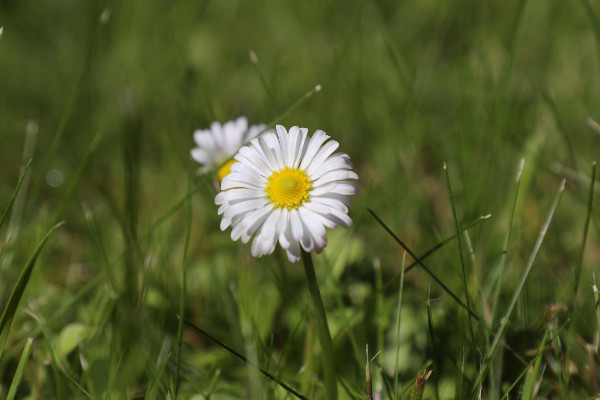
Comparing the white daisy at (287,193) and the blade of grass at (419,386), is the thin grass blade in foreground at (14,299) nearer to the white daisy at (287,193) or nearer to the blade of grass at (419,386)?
the white daisy at (287,193)

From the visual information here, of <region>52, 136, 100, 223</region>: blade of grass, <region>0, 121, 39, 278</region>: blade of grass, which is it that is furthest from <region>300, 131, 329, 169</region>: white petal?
<region>0, 121, 39, 278</region>: blade of grass

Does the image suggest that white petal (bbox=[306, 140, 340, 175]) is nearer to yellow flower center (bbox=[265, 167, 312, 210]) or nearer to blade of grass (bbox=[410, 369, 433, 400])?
yellow flower center (bbox=[265, 167, 312, 210])

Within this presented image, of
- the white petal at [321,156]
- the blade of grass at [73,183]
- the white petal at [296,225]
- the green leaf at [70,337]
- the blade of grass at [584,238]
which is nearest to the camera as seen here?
the white petal at [296,225]

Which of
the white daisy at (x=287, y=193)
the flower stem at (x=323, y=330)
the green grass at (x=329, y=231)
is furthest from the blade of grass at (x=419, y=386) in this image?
the white daisy at (x=287, y=193)

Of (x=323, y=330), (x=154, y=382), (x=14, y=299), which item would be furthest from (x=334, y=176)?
(x=14, y=299)

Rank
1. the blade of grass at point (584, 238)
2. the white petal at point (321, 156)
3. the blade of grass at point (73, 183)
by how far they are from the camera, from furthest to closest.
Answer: the blade of grass at point (73, 183), the blade of grass at point (584, 238), the white petal at point (321, 156)

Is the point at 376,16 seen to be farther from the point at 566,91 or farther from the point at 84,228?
the point at 84,228

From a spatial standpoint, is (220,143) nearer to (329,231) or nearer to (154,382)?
(329,231)

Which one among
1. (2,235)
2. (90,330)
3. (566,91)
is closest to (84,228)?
(2,235)
